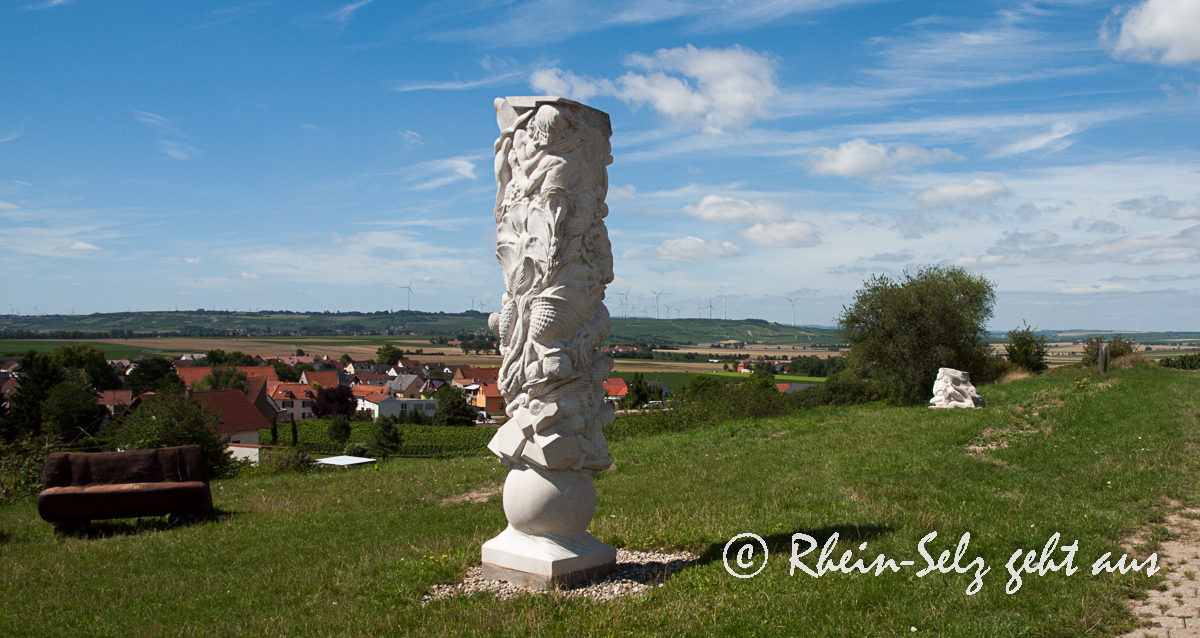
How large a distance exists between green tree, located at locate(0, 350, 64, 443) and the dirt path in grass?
47.3 m

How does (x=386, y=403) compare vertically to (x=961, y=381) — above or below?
below

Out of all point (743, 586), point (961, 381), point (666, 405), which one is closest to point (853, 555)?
point (743, 586)

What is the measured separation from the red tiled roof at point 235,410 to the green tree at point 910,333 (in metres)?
27.2

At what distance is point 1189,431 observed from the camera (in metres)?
14.0

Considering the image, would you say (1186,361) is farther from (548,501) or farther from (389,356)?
(389,356)

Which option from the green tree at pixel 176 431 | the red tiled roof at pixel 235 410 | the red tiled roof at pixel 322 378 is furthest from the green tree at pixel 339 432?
the red tiled roof at pixel 322 378

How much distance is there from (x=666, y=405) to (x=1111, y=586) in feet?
80.5

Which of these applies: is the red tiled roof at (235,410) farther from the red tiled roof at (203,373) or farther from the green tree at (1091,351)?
the green tree at (1091,351)

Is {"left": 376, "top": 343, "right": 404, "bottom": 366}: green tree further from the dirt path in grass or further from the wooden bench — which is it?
the dirt path in grass

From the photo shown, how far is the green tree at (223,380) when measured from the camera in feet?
219

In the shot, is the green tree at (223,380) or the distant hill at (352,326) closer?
the green tree at (223,380)

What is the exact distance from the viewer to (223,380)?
2655 inches

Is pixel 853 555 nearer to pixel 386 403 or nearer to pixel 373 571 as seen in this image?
pixel 373 571

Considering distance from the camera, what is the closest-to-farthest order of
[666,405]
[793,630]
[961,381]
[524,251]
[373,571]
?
[793,630] → [524,251] → [373,571] → [961,381] → [666,405]
